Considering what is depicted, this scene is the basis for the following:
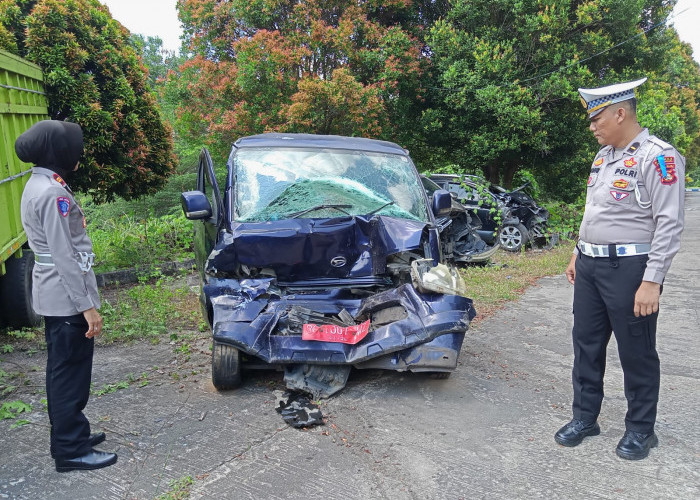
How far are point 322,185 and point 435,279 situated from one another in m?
1.39

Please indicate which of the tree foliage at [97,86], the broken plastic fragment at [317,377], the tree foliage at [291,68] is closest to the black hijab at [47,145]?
the broken plastic fragment at [317,377]

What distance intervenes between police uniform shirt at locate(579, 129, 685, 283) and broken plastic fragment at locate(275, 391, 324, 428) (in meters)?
1.99

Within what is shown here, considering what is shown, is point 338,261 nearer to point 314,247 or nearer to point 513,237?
point 314,247

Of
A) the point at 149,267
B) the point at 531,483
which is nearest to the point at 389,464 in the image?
the point at 531,483

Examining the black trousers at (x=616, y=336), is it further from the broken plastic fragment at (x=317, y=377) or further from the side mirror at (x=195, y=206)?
the side mirror at (x=195, y=206)

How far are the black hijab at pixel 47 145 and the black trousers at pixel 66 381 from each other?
32.4 inches

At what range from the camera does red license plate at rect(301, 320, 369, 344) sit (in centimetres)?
375

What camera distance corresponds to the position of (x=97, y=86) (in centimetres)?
718

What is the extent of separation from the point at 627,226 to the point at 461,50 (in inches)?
398

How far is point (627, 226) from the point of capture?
9.70 ft

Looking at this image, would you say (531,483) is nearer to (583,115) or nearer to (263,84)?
(263,84)

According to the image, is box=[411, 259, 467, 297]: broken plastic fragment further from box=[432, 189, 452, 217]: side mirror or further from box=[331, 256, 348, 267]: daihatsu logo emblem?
box=[432, 189, 452, 217]: side mirror

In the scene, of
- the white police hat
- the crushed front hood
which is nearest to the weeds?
the crushed front hood

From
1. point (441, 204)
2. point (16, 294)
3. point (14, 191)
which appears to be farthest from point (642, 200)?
point (16, 294)
